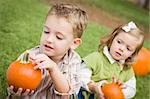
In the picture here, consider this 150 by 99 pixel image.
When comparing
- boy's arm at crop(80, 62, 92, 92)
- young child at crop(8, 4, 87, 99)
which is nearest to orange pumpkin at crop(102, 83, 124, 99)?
boy's arm at crop(80, 62, 92, 92)

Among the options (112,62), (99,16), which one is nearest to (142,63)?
(112,62)

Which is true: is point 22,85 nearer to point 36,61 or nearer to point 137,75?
point 36,61

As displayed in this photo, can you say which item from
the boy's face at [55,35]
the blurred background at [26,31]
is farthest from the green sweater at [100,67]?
the boy's face at [55,35]

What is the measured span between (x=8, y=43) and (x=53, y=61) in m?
2.12

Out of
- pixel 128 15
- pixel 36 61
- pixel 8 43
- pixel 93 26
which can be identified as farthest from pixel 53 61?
pixel 128 15

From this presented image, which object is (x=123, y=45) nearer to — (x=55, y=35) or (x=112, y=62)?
(x=112, y=62)

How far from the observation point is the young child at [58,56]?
3836 mm

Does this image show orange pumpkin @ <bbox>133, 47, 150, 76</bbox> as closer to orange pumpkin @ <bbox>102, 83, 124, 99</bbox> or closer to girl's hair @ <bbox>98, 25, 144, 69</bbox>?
girl's hair @ <bbox>98, 25, 144, 69</bbox>

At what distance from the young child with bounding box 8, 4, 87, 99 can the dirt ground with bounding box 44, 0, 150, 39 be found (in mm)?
6998

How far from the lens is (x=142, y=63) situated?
6.75 metres

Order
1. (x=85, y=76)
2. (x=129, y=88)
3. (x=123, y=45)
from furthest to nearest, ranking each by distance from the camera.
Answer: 1. (x=129, y=88)
2. (x=123, y=45)
3. (x=85, y=76)

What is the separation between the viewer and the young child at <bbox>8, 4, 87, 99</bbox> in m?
3.84

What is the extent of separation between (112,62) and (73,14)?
4.16ft

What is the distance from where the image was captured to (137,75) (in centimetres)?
697
